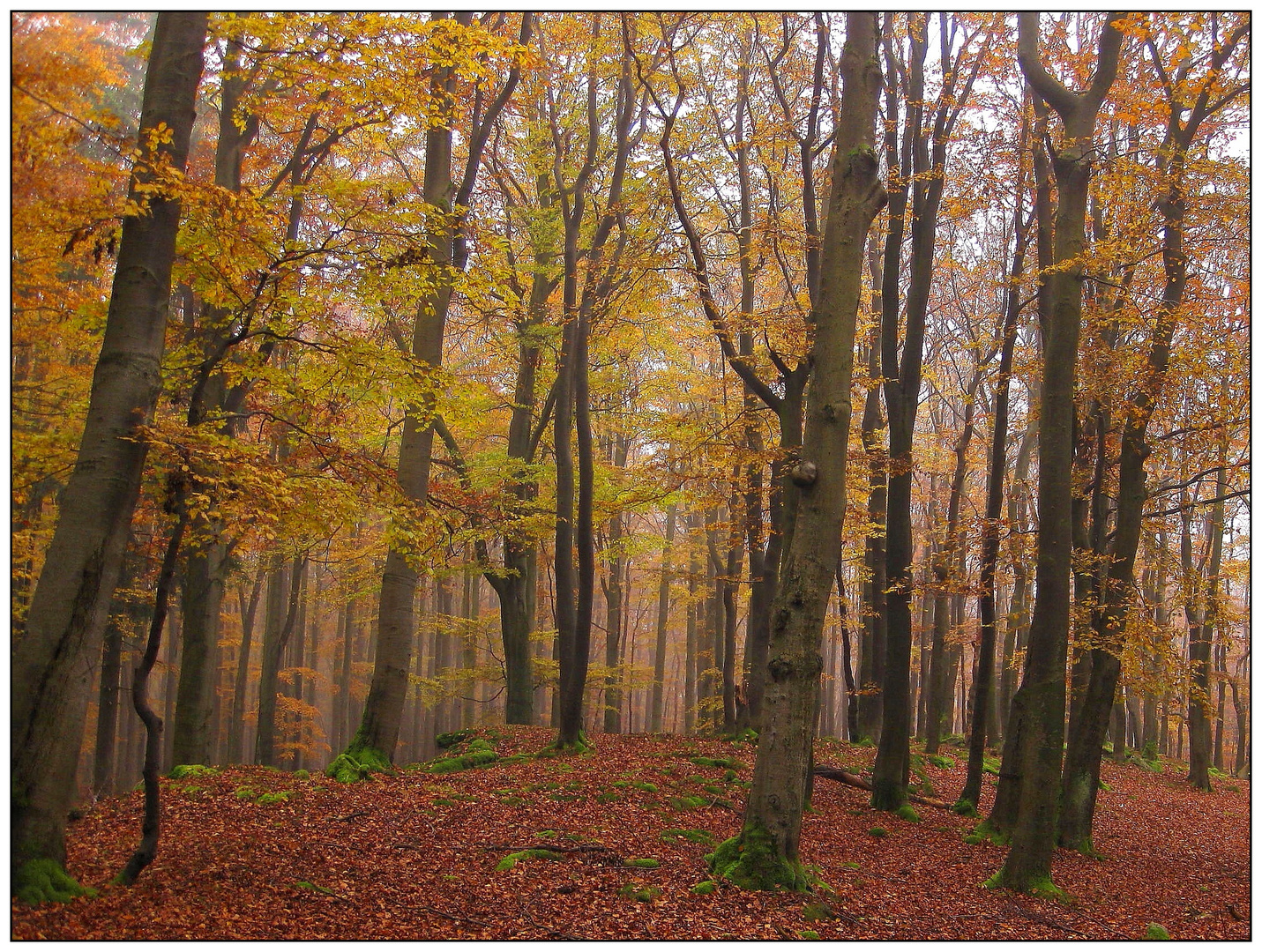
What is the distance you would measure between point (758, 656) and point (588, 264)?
23.1 feet

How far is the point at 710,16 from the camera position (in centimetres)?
1200

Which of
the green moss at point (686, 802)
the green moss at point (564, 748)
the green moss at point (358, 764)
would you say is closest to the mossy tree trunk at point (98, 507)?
the green moss at point (358, 764)

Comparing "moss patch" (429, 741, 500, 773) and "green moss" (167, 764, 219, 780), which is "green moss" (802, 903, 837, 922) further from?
"green moss" (167, 764, 219, 780)

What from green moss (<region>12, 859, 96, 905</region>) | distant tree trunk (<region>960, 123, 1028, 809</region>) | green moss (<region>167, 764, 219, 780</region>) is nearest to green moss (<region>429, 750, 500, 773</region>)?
green moss (<region>167, 764, 219, 780</region>)

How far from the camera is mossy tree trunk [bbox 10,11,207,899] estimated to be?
5.25 metres

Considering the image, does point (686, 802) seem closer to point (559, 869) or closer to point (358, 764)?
point (559, 869)

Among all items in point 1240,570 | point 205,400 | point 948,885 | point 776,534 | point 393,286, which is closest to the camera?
point 393,286

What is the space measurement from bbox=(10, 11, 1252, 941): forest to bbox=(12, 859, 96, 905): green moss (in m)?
0.02

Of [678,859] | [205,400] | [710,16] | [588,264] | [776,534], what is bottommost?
[678,859]

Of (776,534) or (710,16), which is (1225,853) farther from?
(710,16)

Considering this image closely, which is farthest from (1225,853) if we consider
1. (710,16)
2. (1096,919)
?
(710,16)

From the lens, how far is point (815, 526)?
23.4 ft

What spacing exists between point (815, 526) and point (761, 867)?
288 centimetres

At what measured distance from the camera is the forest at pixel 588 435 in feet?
18.8
